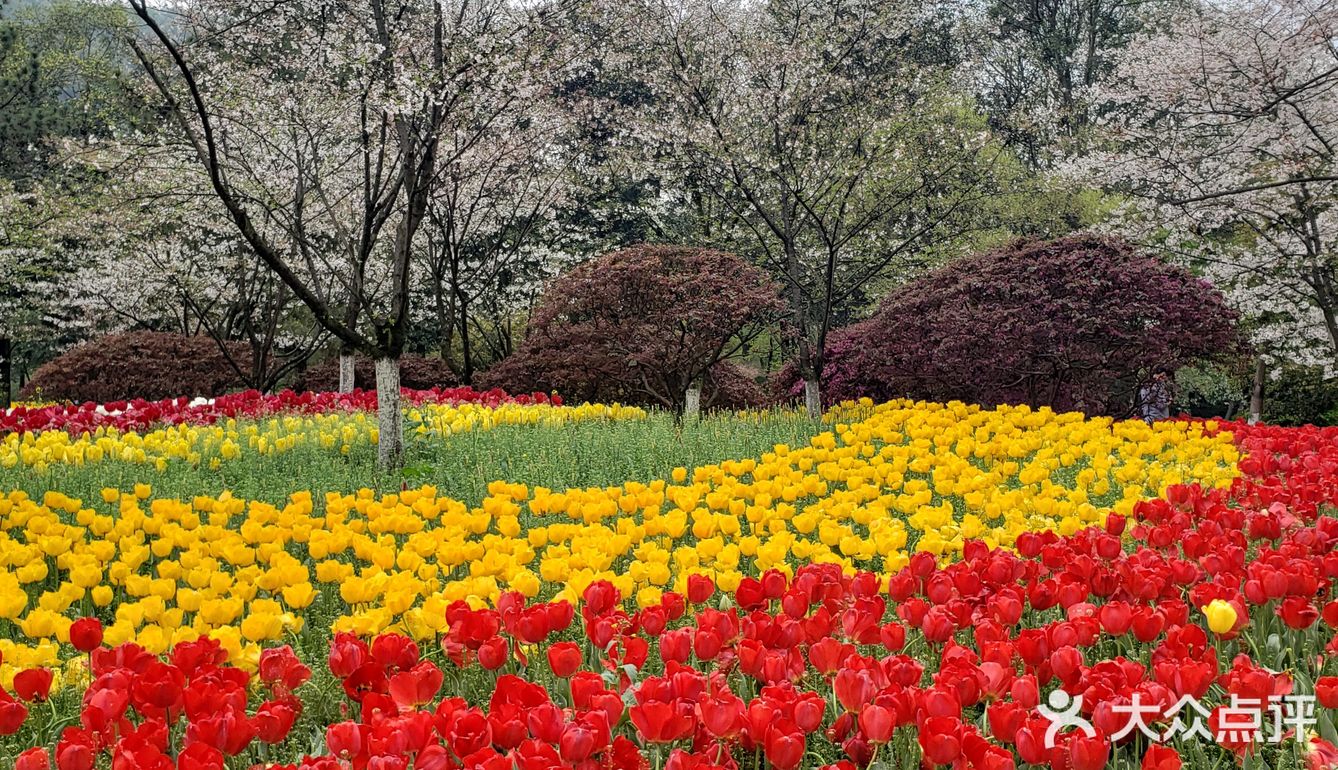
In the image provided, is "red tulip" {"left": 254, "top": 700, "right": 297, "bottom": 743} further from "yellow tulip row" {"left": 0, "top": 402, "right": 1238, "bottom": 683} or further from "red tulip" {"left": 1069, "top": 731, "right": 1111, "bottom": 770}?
"red tulip" {"left": 1069, "top": 731, "right": 1111, "bottom": 770}

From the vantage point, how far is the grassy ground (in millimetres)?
6309

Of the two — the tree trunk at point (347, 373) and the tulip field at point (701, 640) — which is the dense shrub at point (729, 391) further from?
the tulip field at point (701, 640)

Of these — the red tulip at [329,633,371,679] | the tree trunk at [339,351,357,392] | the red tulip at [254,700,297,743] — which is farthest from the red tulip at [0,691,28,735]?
the tree trunk at [339,351,357,392]

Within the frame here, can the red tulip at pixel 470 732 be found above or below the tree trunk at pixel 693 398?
below

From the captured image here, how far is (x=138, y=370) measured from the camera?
16.0 metres

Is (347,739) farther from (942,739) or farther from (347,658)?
(942,739)

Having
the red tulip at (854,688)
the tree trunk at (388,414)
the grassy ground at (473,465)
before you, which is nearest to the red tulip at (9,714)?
the red tulip at (854,688)

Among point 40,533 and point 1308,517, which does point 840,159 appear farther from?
point 40,533

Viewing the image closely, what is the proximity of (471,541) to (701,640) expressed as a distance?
199cm

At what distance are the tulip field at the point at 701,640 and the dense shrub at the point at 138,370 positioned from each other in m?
12.3

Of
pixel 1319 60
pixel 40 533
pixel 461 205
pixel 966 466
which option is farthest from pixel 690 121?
pixel 1319 60

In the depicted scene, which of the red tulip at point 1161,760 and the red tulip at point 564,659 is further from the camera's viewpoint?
the red tulip at point 564,659

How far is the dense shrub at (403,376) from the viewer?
1712 cm

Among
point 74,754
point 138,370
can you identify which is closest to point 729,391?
point 138,370
